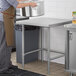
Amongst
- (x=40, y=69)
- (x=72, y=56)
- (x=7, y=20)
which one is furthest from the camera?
(x=40, y=69)

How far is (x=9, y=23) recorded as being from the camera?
4.19 meters

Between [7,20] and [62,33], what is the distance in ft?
3.65

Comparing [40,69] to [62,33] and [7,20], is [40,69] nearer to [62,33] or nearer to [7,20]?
[62,33]

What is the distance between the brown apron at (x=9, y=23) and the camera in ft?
13.6

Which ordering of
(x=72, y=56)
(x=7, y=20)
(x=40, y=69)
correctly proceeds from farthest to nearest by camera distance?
(x=40, y=69), (x=7, y=20), (x=72, y=56)

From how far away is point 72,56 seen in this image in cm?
390

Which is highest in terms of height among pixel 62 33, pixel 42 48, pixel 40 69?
pixel 62 33

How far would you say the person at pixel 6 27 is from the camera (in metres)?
4.09

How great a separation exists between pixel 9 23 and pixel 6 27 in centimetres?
9

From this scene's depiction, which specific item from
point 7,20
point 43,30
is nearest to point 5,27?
point 7,20

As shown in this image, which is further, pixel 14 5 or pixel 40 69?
pixel 40 69

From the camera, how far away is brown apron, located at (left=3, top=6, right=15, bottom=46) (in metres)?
4.14

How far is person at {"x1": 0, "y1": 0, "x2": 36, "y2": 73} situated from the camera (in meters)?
4.09

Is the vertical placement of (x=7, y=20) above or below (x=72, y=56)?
above
